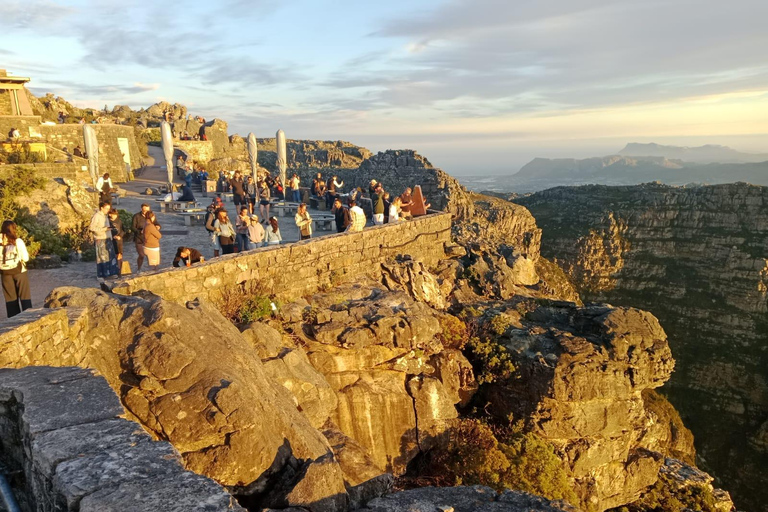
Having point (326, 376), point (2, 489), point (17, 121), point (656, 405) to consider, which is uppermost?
point (17, 121)

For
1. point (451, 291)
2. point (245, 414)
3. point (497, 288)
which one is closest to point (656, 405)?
point (497, 288)

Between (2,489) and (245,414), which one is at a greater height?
(2,489)

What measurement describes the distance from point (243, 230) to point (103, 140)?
18.5 metres

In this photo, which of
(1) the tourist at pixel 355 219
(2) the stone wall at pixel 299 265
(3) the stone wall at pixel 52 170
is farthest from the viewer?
(3) the stone wall at pixel 52 170

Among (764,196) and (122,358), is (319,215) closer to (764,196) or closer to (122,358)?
(122,358)

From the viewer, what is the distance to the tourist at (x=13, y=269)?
7223mm

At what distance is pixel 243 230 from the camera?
12125 mm

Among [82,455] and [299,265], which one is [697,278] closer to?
[299,265]

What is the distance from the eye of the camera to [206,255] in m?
12.6

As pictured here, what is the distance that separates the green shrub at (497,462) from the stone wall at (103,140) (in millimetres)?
23726

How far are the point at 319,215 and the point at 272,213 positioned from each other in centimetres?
269

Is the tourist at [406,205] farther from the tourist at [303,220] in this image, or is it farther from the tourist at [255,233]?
the tourist at [255,233]

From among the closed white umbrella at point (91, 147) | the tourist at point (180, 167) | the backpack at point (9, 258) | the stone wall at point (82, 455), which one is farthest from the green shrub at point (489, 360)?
the tourist at point (180, 167)

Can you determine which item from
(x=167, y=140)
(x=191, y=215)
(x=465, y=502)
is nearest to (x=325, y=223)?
(x=191, y=215)
